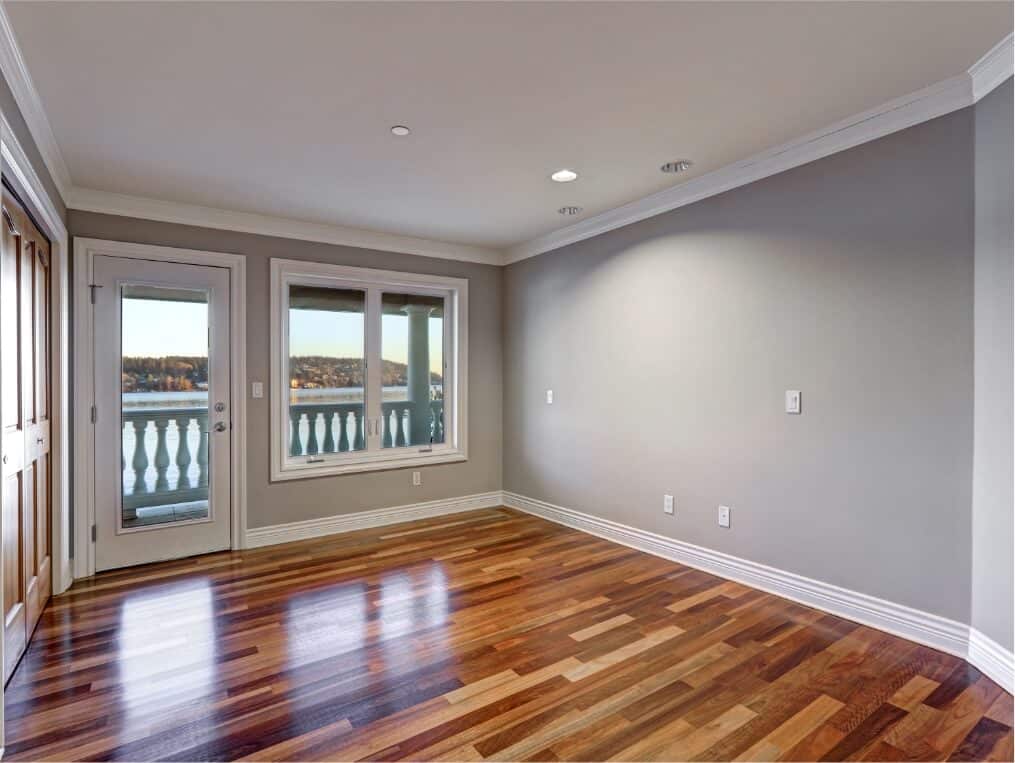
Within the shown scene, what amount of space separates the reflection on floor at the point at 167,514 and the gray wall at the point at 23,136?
205 centimetres

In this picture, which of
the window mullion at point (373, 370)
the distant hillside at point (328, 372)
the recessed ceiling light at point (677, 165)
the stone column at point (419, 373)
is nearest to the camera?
the recessed ceiling light at point (677, 165)

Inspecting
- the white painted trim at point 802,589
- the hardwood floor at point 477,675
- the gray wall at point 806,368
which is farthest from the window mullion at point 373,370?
the white painted trim at point 802,589

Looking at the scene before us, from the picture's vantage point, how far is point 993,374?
2.35m

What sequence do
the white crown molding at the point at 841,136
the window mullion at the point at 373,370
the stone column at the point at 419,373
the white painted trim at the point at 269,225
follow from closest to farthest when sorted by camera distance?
the white crown molding at the point at 841,136, the white painted trim at the point at 269,225, the window mullion at the point at 373,370, the stone column at the point at 419,373

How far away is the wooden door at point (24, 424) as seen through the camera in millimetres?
2400

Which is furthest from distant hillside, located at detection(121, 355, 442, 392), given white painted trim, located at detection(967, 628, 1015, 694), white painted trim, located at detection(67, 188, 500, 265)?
white painted trim, located at detection(967, 628, 1015, 694)

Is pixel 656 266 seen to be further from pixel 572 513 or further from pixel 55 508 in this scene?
pixel 55 508

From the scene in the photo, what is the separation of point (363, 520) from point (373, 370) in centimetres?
127

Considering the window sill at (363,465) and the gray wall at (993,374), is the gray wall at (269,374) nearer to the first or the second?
the window sill at (363,465)

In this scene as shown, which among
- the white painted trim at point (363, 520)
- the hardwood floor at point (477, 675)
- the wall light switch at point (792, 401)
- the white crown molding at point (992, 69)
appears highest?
the white crown molding at point (992, 69)

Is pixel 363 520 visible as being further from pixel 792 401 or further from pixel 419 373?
pixel 792 401

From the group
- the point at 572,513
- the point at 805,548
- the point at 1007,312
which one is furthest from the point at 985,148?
the point at 572,513

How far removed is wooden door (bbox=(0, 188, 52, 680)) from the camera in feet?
7.88

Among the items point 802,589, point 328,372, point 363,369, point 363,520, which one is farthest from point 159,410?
point 802,589
